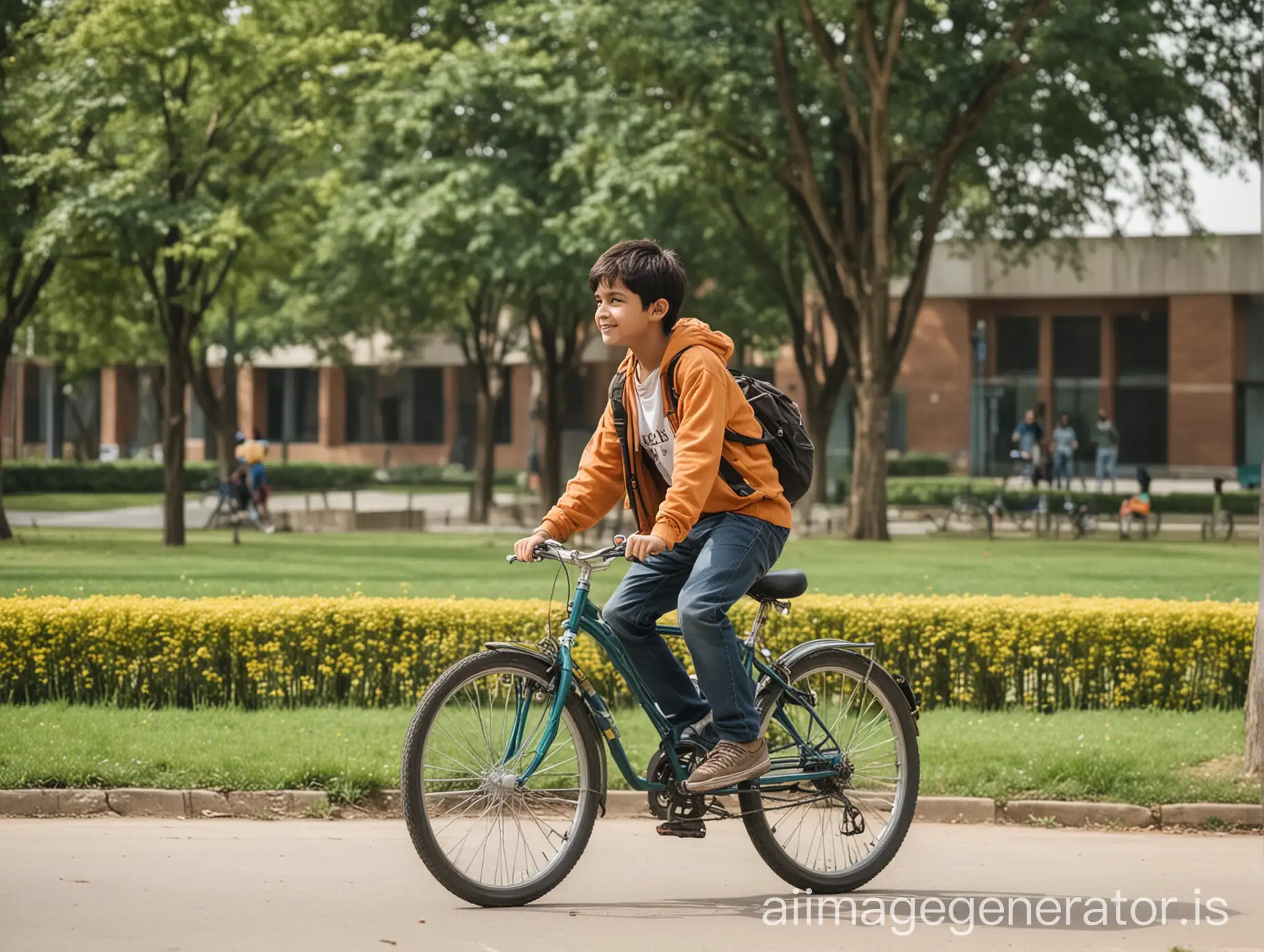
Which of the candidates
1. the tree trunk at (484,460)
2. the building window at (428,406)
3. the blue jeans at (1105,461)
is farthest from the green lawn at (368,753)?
the building window at (428,406)

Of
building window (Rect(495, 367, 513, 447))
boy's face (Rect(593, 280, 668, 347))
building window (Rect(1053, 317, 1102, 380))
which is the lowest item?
boy's face (Rect(593, 280, 668, 347))

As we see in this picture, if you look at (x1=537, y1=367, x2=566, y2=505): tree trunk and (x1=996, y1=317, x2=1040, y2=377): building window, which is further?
(x1=996, y1=317, x2=1040, y2=377): building window

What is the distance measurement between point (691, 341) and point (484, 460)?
3279 cm

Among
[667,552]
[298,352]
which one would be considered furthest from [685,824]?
[298,352]

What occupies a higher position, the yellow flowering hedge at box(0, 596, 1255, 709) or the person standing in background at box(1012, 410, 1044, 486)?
the person standing in background at box(1012, 410, 1044, 486)

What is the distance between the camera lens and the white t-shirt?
6000 mm

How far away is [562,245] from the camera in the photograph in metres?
26.8

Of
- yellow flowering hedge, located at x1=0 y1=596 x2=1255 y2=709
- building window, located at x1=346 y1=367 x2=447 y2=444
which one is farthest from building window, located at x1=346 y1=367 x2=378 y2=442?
yellow flowering hedge, located at x1=0 y1=596 x2=1255 y2=709

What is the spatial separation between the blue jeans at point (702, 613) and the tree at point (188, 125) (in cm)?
1682

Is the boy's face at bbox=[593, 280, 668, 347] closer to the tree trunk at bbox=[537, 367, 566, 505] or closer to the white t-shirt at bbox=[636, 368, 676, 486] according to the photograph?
the white t-shirt at bbox=[636, 368, 676, 486]

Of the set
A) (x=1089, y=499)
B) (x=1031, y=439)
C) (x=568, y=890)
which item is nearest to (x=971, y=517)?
(x=1089, y=499)

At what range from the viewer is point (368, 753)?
348 inches

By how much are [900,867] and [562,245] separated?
20464 millimetres

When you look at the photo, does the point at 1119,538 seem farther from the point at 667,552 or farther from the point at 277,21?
the point at 667,552
